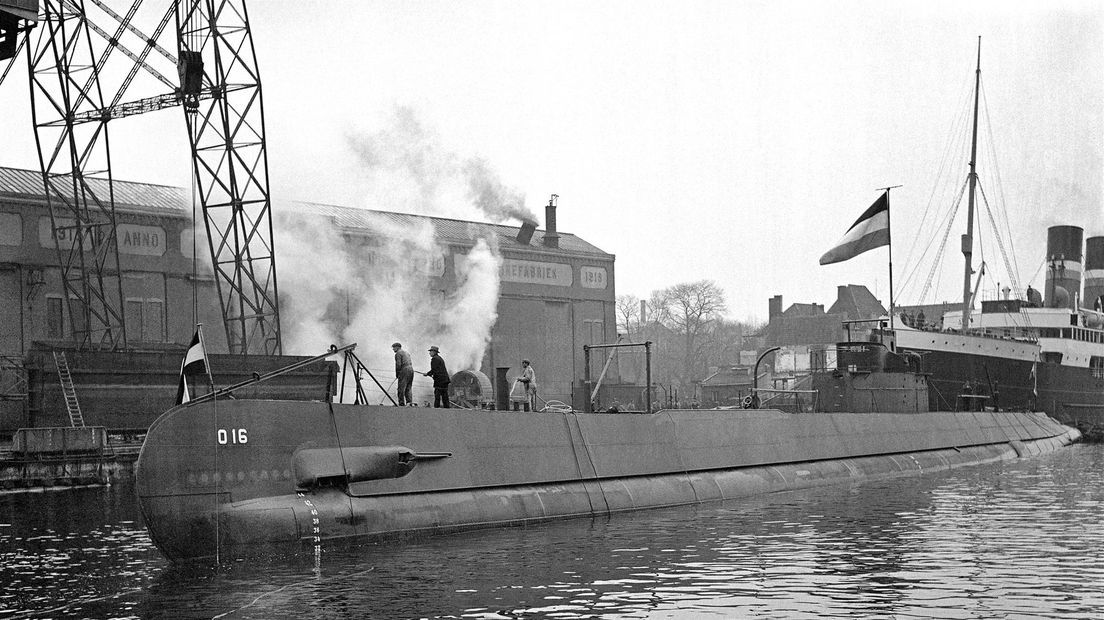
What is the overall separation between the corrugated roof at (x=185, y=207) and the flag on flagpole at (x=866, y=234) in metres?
25.1

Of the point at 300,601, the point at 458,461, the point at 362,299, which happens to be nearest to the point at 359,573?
the point at 300,601

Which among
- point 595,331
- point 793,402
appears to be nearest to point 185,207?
point 595,331

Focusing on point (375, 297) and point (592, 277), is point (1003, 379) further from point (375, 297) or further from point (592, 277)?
point (375, 297)

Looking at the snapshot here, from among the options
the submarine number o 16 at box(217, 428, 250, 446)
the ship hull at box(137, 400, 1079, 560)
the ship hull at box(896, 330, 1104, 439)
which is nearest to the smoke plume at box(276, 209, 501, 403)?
the ship hull at box(896, 330, 1104, 439)

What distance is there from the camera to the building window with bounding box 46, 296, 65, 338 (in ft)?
171

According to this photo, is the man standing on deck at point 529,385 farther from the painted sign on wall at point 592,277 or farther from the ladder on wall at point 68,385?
the painted sign on wall at point 592,277

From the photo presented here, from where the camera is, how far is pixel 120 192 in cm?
5728

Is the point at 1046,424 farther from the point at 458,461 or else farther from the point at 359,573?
the point at 359,573

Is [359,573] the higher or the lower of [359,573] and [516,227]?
the lower

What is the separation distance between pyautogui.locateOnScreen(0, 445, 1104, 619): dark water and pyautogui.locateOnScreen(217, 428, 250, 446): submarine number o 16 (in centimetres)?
207

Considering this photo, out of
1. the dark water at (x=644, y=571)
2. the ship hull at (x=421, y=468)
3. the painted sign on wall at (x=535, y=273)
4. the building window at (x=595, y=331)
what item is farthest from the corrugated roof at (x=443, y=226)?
the dark water at (x=644, y=571)

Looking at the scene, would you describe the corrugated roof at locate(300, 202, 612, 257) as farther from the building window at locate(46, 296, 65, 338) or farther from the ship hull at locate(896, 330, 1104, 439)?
the ship hull at locate(896, 330, 1104, 439)

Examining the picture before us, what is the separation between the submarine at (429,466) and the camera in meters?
19.2

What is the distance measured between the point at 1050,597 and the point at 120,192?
50.0m
